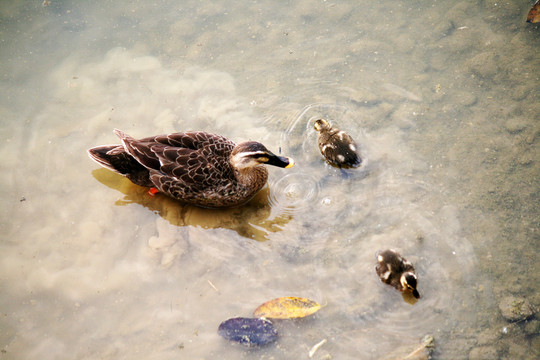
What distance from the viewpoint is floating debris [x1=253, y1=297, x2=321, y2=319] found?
11.8 feet

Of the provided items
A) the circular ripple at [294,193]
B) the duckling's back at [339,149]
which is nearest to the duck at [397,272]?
the circular ripple at [294,193]

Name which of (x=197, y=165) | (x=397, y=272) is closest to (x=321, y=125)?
(x=197, y=165)

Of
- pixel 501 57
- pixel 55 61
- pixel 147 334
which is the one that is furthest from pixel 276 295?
pixel 55 61

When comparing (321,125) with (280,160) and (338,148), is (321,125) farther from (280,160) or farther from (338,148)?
(280,160)

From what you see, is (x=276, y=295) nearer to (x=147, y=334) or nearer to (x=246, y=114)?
(x=147, y=334)

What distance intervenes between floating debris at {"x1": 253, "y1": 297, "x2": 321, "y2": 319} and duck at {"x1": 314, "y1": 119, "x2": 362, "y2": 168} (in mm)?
1461

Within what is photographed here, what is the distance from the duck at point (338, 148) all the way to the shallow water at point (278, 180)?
112 millimetres

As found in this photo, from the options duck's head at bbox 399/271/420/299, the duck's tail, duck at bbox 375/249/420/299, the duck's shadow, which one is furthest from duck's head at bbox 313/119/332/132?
the duck's tail

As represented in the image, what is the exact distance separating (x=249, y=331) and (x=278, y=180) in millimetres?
1655

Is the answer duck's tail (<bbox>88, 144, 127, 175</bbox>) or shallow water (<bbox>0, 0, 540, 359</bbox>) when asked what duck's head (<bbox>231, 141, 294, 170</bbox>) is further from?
duck's tail (<bbox>88, 144, 127, 175</bbox>)

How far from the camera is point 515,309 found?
3.46 m

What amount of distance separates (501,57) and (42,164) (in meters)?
5.39

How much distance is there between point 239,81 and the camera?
5.36m

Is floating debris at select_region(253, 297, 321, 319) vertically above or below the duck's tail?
below
